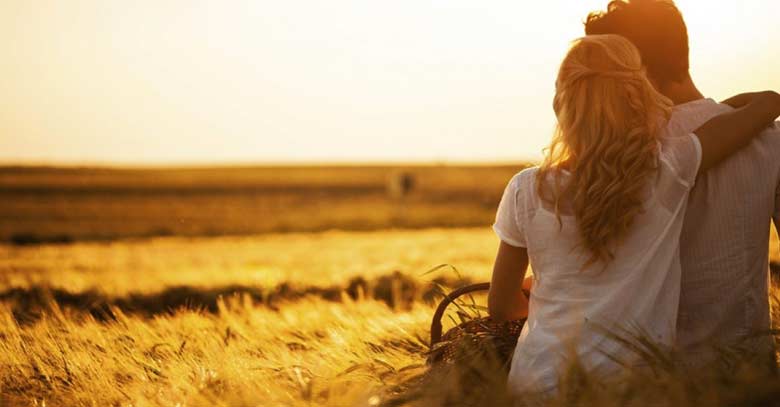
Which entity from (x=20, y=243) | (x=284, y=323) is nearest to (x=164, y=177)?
(x=20, y=243)

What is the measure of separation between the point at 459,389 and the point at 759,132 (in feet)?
5.64

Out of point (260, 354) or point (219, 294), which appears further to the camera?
point (219, 294)

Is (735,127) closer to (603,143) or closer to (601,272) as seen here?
(603,143)

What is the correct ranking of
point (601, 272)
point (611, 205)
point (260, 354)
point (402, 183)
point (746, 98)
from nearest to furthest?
1. point (611, 205)
2. point (601, 272)
3. point (746, 98)
4. point (260, 354)
5. point (402, 183)

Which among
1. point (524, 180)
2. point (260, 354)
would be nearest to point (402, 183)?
point (260, 354)

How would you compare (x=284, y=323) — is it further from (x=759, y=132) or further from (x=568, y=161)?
(x=759, y=132)

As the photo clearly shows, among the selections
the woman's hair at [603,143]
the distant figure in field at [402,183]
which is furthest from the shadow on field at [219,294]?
the distant figure in field at [402,183]

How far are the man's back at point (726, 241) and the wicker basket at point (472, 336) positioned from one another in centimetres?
73

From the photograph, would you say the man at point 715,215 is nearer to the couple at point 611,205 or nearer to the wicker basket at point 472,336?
the couple at point 611,205

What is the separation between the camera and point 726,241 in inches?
181

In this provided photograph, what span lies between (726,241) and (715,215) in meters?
0.12

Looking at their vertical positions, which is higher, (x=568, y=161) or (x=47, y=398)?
(x=568, y=161)

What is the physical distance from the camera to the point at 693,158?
418cm

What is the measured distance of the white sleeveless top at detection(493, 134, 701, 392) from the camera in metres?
4.15
